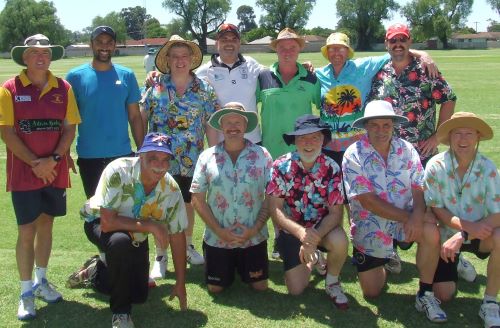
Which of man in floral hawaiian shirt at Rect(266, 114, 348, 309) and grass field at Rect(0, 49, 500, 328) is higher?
man in floral hawaiian shirt at Rect(266, 114, 348, 309)

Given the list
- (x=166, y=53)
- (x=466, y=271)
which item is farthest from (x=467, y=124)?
(x=166, y=53)

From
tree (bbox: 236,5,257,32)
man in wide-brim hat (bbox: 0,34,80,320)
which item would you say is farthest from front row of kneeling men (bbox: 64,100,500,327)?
tree (bbox: 236,5,257,32)

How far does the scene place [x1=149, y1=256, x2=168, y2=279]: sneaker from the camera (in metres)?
5.50

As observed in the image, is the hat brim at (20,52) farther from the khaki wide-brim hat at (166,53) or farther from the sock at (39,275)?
the sock at (39,275)

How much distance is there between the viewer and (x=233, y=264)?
534cm

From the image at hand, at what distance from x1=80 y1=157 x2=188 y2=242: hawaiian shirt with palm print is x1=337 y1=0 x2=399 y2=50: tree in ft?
367

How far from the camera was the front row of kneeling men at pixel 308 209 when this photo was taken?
4438 mm

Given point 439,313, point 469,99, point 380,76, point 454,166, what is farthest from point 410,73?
point 469,99

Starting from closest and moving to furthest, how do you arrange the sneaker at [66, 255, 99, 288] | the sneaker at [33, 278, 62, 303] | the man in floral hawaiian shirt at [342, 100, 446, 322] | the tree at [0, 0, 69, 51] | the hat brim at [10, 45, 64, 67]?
the man in floral hawaiian shirt at [342, 100, 446, 322]
the hat brim at [10, 45, 64, 67]
the sneaker at [33, 278, 62, 303]
the sneaker at [66, 255, 99, 288]
the tree at [0, 0, 69, 51]

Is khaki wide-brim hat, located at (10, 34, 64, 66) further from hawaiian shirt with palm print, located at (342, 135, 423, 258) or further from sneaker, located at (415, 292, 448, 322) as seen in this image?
sneaker, located at (415, 292, 448, 322)

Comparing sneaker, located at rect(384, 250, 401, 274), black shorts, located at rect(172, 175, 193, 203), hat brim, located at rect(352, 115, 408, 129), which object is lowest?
sneaker, located at rect(384, 250, 401, 274)

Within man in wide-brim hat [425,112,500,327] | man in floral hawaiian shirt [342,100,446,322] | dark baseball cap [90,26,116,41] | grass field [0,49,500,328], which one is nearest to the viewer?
man in wide-brim hat [425,112,500,327]

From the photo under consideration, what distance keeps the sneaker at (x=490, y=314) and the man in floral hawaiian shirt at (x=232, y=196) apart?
5.94 ft

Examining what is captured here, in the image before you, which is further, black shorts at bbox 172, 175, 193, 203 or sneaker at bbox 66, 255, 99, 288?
black shorts at bbox 172, 175, 193, 203
